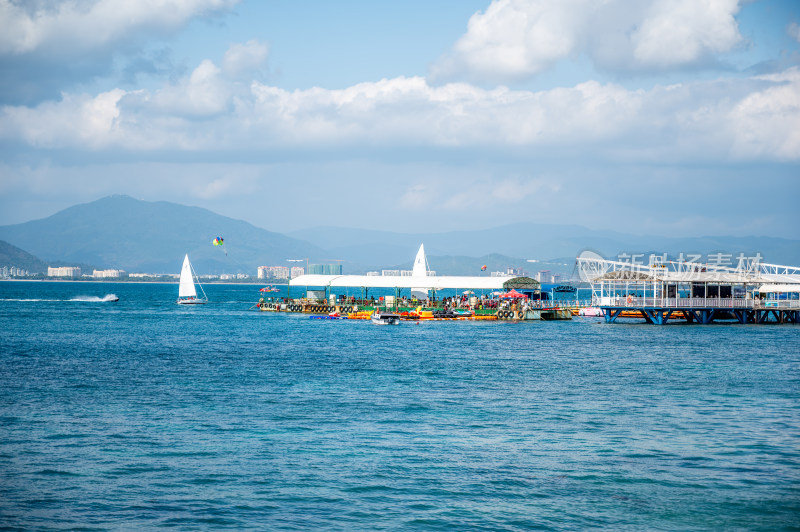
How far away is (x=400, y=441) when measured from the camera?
28.3 m

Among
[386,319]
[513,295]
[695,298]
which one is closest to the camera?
[695,298]

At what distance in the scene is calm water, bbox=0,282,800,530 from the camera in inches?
822

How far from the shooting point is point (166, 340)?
72.9 metres

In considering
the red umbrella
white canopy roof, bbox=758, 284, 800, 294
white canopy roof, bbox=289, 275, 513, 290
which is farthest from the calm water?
the red umbrella

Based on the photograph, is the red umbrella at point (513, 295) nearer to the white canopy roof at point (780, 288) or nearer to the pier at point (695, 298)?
the pier at point (695, 298)

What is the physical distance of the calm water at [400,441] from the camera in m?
20.9

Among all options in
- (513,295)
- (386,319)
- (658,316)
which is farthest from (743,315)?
(386,319)

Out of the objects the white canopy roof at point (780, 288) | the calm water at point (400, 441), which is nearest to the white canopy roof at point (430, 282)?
the white canopy roof at point (780, 288)

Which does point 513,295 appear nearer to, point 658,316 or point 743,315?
point 658,316

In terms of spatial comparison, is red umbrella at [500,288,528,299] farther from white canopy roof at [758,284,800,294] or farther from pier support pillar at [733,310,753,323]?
white canopy roof at [758,284,800,294]

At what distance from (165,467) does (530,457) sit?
11.6 meters

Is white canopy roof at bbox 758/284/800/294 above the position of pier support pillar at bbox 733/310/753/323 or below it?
above

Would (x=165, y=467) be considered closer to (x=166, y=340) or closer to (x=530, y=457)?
(x=530, y=457)

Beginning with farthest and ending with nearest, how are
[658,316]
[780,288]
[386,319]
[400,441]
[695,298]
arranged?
[780,288] → [386,319] → [658,316] → [695,298] → [400,441]
